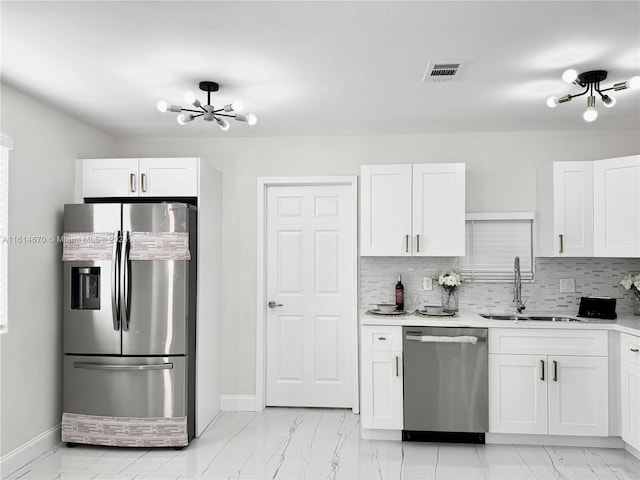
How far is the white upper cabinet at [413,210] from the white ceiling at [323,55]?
0.42m

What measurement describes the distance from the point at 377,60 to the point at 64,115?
2.44m

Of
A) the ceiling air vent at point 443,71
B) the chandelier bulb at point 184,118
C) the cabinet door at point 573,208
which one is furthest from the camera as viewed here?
the cabinet door at point 573,208

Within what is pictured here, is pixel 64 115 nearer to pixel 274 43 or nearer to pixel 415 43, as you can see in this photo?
pixel 274 43

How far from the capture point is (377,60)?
2.88 meters

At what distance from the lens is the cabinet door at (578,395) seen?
3.69 meters

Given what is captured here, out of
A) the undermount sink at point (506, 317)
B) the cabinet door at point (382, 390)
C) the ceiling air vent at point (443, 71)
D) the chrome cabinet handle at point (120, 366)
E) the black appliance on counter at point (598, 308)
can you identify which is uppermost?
the ceiling air vent at point (443, 71)

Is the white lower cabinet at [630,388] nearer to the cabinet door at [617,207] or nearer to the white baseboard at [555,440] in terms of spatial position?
the white baseboard at [555,440]

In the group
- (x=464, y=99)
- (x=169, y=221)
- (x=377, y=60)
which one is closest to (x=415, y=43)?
(x=377, y=60)

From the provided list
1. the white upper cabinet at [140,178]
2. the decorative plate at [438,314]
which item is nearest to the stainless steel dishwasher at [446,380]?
the decorative plate at [438,314]

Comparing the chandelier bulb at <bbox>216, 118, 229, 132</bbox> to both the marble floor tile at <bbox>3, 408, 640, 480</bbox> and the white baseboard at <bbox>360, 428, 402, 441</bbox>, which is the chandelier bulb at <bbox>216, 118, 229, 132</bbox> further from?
the white baseboard at <bbox>360, 428, 402, 441</bbox>

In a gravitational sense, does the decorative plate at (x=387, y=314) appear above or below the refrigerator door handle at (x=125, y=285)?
below

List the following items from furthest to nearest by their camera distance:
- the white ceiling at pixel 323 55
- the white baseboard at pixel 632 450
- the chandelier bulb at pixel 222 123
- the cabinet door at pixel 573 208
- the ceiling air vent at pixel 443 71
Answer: the cabinet door at pixel 573 208 → the white baseboard at pixel 632 450 → the chandelier bulb at pixel 222 123 → the ceiling air vent at pixel 443 71 → the white ceiling at pixel 323 55

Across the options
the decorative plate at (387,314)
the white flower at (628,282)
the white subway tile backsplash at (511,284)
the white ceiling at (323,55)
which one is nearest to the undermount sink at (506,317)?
the white subway tile backsplash at (511,284)

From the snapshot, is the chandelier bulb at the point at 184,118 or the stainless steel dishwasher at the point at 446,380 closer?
the chandelier bulb at the point at 184,118
